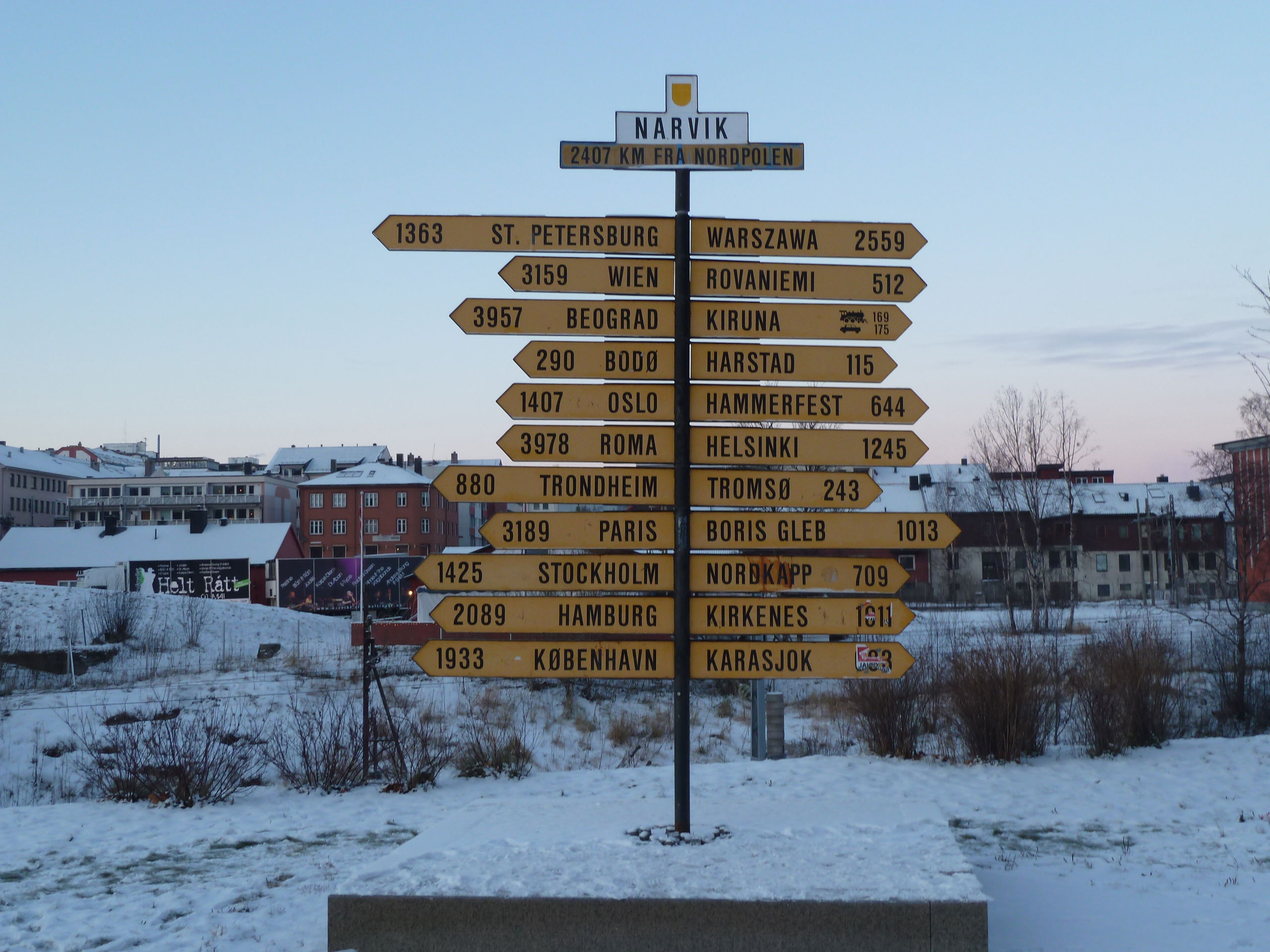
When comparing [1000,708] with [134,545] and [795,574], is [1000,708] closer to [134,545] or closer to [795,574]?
[795,574]

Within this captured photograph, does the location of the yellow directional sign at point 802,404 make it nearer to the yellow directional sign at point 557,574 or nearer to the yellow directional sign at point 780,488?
the yellow directional sign at point 780,488

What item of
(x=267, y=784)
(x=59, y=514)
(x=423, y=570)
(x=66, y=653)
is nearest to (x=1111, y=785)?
(x=423, y=570)

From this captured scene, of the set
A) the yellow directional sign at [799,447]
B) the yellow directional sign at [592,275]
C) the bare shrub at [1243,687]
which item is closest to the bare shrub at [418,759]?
the yellow directional sign at [799,447]

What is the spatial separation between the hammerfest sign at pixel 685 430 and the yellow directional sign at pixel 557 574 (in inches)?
0.5

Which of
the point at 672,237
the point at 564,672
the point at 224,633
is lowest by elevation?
the point at 224,633

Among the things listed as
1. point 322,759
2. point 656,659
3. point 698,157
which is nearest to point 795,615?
point 656,659

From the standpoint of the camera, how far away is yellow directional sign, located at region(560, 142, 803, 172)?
6.60m

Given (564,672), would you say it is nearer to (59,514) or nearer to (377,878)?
(377,878)

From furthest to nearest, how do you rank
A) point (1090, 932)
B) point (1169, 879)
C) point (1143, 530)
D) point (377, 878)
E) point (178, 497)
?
point (178, 497) → point (1143, 530) → point (1169, 879) → point (1090, 932) → point (377, 878)

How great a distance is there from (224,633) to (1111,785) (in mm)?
32267

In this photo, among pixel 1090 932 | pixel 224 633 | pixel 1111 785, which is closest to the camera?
pixel 1090 932

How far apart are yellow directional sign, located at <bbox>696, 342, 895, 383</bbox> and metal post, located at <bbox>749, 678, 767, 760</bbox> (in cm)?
827

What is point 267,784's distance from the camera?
11.5 m

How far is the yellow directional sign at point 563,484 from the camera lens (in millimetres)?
6500
